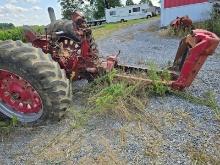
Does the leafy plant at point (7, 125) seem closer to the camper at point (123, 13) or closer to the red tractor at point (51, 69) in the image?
the red tractor at point (51, 69)

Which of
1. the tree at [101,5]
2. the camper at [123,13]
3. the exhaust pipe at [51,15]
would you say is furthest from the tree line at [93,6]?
the exhaust pipe at [51,15]

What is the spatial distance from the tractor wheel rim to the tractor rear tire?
10 centimetres

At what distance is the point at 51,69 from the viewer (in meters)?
4.47

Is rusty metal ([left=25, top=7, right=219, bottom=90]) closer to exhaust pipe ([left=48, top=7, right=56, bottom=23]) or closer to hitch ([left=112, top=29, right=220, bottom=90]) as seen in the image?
hitch ([left=112, top=29, right=220, bottom=90])

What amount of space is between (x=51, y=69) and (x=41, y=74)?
15 centimetres

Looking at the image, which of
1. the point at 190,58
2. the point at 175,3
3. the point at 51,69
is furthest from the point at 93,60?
the point at 175,3

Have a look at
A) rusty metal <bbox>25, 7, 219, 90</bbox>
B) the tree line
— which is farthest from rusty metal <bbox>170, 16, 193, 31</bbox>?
the tree line

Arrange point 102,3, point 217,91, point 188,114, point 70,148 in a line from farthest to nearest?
point 102,3 → point 217,91 → point 188,114 → point 70,148

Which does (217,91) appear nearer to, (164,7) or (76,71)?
(76,71)

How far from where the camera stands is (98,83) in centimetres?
555

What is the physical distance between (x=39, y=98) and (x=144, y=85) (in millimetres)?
1653

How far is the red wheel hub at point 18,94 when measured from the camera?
182 inches

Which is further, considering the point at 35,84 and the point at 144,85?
the point at 144,85

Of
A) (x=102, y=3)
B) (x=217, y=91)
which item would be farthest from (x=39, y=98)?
(x=102, y=3)
